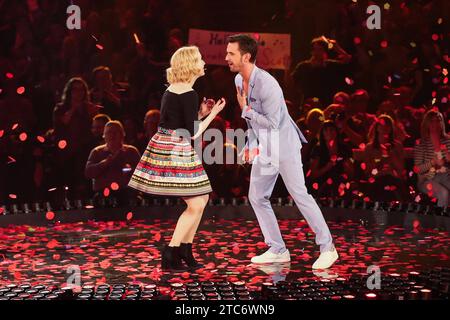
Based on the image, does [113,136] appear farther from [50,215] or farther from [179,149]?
[179,149]

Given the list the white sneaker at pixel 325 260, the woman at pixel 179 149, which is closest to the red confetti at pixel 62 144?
the woman at pixel 179 149

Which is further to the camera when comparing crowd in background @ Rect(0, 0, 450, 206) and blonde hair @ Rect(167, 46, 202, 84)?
crowd in background @ Rect(0, 0, 450, 206)

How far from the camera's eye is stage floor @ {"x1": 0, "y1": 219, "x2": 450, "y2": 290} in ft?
18.5

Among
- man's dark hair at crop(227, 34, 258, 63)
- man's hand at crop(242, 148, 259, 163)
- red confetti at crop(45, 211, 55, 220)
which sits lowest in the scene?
red confetti at crop(45, 211, 55, 220)

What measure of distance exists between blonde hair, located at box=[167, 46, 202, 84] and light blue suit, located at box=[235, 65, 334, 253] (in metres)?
0.42

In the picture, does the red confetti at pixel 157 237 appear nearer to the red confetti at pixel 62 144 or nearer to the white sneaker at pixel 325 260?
the red confetti at pixel 62 144

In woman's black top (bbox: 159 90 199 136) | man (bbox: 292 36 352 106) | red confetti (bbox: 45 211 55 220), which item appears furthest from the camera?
man (bbox: 292 36 352 106)

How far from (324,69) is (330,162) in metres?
0.97

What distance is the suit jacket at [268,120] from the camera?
5.77m

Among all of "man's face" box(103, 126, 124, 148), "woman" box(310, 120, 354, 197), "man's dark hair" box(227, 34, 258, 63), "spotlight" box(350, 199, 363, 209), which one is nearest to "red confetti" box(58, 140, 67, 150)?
"man's face" box(103, 126, 124, 148)

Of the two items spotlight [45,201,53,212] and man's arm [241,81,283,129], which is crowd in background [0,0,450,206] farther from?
man's arm [241,81,283,129]

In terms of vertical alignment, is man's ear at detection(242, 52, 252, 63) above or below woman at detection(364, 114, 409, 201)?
above

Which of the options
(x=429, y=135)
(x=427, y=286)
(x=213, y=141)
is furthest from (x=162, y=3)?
(x=427, y=286)

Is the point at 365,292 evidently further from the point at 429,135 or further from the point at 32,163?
the point at 32,163
